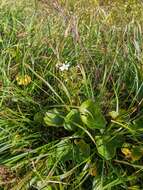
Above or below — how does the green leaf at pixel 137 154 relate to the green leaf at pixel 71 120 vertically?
below

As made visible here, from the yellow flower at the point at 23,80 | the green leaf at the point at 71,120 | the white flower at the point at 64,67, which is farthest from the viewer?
the yellow flower at the point at 23,80

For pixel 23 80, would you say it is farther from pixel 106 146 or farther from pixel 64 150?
pixel 106 146

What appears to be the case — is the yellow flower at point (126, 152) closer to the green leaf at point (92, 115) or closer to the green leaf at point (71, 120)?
the green leaf at point (92, 115)

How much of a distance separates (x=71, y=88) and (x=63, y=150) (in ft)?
1.36

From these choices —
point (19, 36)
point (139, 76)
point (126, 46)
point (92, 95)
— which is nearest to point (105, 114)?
point (92, 95)

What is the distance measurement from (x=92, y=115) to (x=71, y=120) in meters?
0.12

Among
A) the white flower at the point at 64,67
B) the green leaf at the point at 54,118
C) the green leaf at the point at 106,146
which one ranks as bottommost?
the green leaf at the point at 106,146

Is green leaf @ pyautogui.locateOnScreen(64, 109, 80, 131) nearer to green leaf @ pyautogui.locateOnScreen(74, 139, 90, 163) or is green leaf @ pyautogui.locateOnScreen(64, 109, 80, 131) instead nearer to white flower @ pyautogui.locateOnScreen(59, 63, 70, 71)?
Answer: green leaf @ pyautogui.locateOnScreen(74, 139, 90, 163)

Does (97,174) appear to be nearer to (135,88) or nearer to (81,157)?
(81,157)

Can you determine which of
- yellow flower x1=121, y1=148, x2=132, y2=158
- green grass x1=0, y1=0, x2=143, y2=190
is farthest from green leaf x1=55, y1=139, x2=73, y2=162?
yellow flower x1=121, y1=148, x2=132, y2=158

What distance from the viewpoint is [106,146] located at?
2.62 meters

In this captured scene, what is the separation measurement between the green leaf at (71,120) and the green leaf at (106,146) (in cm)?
15

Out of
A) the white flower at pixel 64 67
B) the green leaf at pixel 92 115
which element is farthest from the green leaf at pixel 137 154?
the white flower at pixel 64 67

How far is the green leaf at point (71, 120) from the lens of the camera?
270 centimetres
